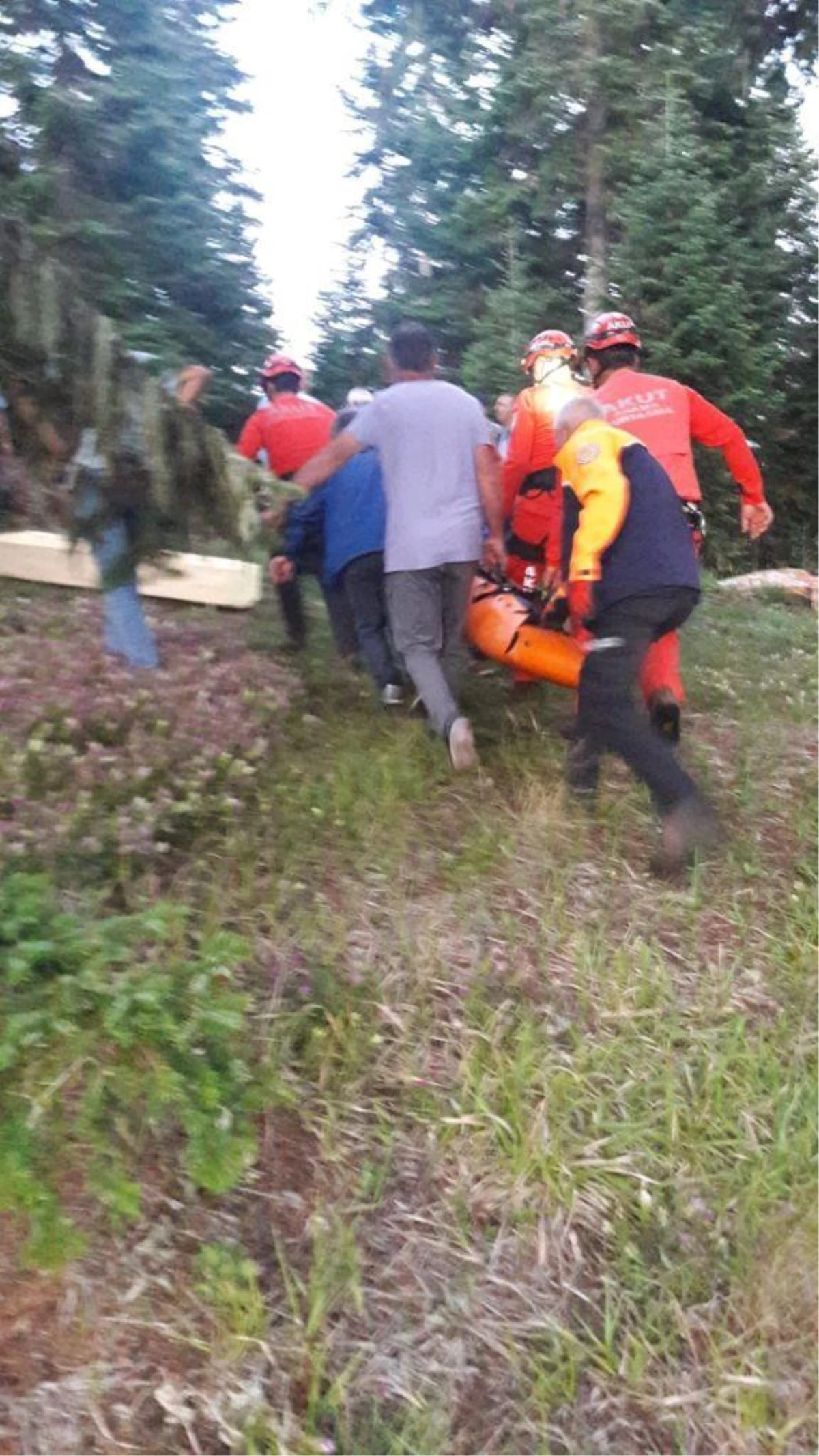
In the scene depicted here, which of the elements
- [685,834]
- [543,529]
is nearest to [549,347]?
[543,529]

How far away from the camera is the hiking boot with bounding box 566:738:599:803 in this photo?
473cm

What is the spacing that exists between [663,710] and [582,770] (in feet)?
1.62

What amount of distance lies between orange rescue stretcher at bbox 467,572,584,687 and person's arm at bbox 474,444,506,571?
25cm

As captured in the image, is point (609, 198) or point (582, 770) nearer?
point (582, 770)

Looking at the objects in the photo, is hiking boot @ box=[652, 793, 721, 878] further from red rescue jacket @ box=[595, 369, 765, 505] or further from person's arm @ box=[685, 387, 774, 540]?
person's arm @ box=[685, 387, 774, 540]

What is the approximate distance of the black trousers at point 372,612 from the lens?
5539mm

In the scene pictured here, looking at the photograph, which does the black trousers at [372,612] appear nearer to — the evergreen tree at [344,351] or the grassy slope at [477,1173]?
the grassy slope at [477,1173]

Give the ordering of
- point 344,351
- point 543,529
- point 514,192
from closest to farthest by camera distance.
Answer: point 543,529 → point 514,192 → point 344,351

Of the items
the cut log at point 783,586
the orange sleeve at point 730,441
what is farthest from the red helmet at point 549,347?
the cut log at point 783,586

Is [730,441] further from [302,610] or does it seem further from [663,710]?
[302,610]

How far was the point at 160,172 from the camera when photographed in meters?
9.85

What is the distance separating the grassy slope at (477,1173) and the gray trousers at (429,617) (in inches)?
19.1

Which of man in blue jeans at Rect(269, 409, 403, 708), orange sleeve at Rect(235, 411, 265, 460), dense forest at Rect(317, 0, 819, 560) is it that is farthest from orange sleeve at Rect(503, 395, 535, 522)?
dense forest at Rect(317, 0, 819, 560)

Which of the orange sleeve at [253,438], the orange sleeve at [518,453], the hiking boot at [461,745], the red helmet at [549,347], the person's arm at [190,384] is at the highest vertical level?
the person's arm at [190,384]
